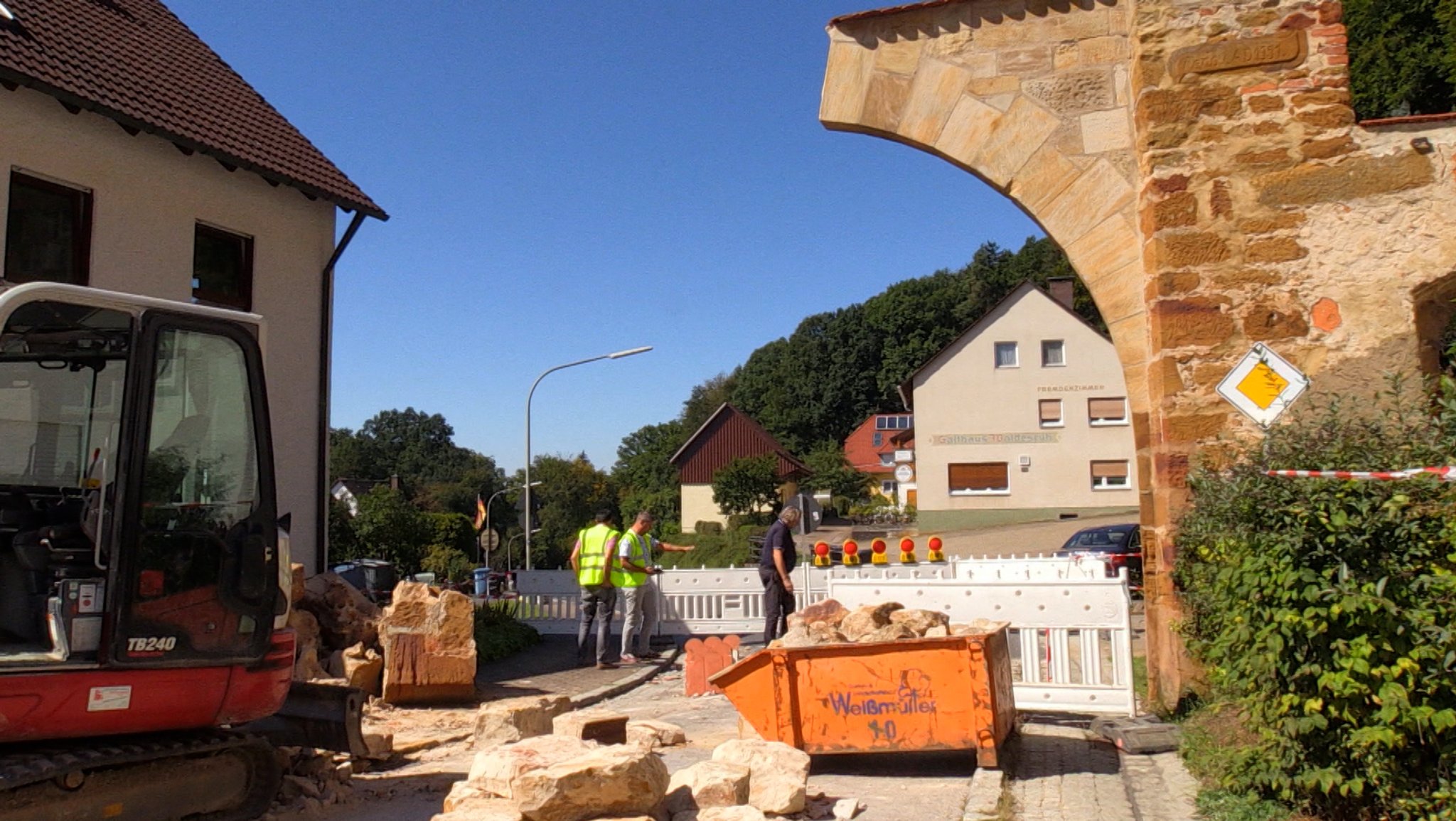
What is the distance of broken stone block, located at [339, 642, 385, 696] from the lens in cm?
954

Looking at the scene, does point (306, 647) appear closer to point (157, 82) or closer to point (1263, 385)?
point (157, 82)

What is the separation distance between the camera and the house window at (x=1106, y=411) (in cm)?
4640

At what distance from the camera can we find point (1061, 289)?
50406mm

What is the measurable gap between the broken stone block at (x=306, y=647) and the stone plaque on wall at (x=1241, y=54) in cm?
812

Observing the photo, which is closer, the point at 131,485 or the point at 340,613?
the point at 131,485

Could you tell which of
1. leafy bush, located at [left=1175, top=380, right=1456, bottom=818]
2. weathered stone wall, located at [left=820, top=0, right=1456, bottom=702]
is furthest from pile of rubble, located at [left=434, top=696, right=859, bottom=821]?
weathered stone wall, located at [left=820, top=0, right=1456, bottom=702]

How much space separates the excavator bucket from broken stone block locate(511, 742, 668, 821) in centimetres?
185

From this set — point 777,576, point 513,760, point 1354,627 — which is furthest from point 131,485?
point 777,576

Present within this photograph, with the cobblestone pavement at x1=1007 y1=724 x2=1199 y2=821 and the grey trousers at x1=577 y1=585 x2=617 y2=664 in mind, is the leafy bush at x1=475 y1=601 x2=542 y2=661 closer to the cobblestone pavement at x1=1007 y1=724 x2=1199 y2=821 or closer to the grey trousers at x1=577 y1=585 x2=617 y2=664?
the grey trousers at x1=577 y1=585 x2=617 y2=664

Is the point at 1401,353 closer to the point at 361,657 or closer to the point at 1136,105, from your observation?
the point at 1136,105

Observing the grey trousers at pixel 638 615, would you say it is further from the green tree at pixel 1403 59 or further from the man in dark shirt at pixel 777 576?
the green tree at pixel 1403 59

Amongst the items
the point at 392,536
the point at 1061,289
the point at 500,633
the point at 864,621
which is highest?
the point at 1061,289

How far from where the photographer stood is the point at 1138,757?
7.14m

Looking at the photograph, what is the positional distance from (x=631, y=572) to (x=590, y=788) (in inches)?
308
